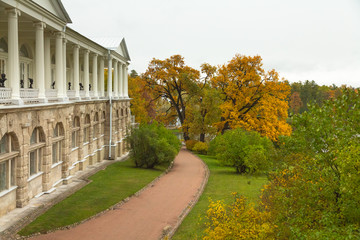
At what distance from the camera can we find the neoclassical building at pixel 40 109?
55.2 feet

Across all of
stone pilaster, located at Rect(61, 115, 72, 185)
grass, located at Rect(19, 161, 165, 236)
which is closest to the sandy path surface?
grass, located at Rect(19, 161, 165, 236)

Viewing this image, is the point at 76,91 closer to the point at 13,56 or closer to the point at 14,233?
the point at 13,56

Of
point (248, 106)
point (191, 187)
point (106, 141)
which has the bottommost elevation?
point (191, 187)

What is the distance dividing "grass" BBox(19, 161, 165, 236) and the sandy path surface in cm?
57

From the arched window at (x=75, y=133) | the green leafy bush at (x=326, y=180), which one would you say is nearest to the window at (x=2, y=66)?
the arched window at (x=75, y=133)

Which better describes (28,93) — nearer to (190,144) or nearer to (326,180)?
(326,180)

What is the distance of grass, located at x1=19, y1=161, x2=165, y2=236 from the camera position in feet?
53.9

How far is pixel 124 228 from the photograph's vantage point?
55.5ft

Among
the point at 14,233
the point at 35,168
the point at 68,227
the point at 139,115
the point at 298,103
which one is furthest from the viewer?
the point at 298,103

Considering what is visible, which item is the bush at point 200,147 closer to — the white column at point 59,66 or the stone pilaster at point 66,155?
the stone pilaster at point 66,155

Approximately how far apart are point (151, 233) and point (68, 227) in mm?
3707

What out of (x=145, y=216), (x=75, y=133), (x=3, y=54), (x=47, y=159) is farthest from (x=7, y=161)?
(x=75, y=133)

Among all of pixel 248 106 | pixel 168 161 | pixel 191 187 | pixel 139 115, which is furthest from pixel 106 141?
pixel 139 115

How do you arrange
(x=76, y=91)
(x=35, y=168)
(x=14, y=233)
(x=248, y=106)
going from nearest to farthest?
(x=14, y=233), (x=35, y=168), (x=76, y=91), (x=248, y=106)
